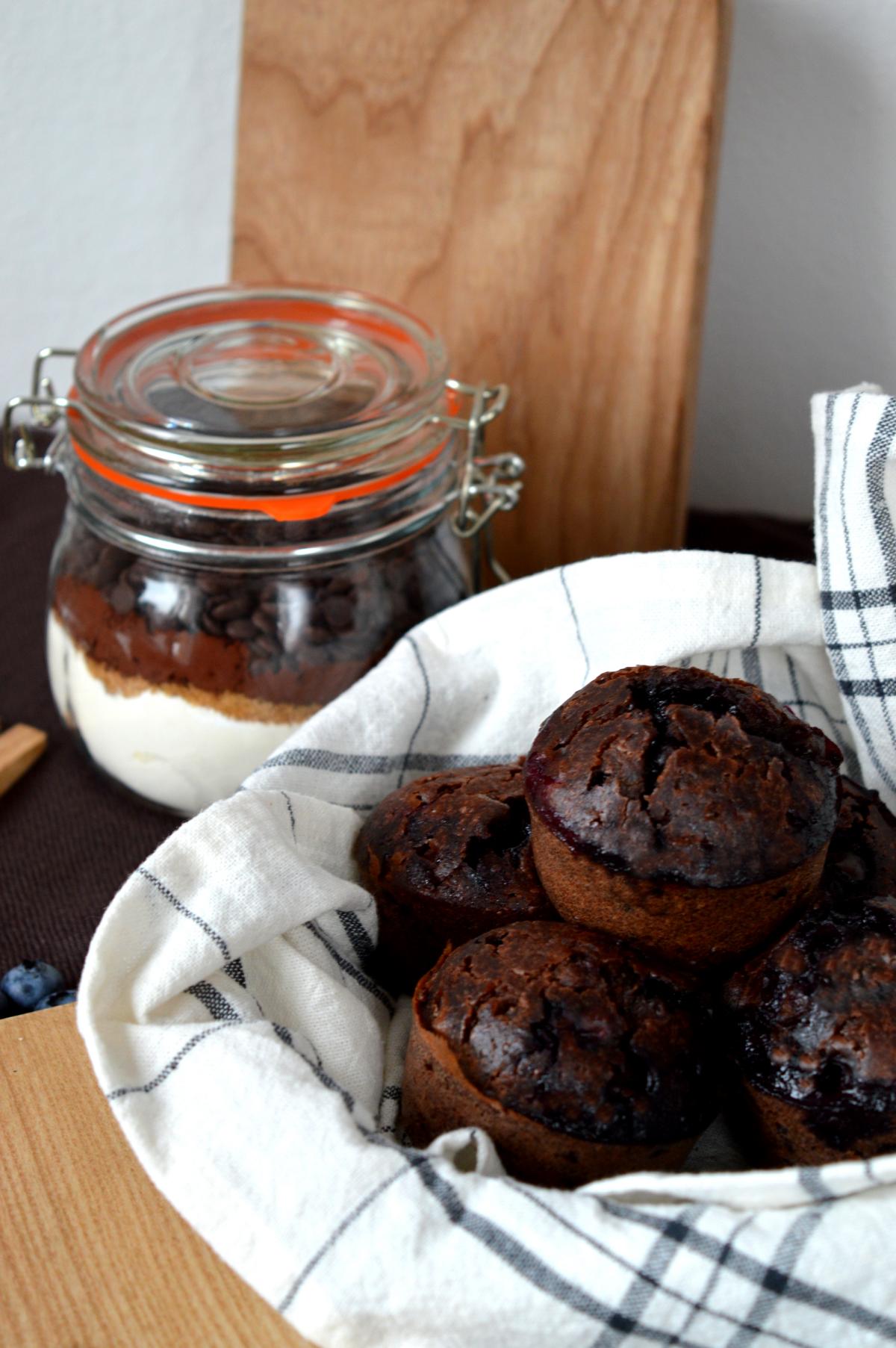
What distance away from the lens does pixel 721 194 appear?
149 centimetres

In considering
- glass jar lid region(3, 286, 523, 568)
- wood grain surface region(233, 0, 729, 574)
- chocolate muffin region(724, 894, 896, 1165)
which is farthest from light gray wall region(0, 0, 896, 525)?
chocolate muffin region(724, 894, 896, 1165)

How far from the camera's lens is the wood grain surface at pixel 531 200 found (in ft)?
4.41

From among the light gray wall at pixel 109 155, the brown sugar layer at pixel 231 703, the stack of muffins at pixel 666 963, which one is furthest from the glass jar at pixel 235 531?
the light gray wall at pixel 109 155

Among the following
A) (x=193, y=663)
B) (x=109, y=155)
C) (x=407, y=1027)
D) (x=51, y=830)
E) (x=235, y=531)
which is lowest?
(x=51, y=830)

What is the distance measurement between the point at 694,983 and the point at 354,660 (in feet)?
1.53

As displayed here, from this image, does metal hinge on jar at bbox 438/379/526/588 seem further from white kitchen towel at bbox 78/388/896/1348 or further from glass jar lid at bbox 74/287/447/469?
white kitchen towel at bbox 78/388/896/1348

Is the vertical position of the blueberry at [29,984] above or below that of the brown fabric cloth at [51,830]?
above

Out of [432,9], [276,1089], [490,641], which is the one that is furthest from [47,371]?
[276,1089]

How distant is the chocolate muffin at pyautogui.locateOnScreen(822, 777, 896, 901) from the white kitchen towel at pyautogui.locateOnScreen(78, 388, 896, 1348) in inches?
4.3

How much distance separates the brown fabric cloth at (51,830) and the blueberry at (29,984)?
0.03m

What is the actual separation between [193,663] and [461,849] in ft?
1.14

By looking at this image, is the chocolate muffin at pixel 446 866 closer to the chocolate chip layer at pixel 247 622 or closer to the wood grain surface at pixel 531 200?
the chocolate chip layer at pixel 247 622

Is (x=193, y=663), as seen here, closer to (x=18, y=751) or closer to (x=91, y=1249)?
(x=18, y=751)

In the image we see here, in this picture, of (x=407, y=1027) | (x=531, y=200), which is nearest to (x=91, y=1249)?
(x=407, y=1027)
